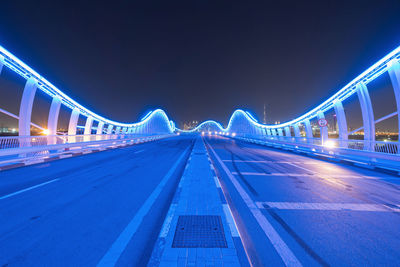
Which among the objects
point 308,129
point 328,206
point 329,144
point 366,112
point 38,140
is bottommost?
point 328,206

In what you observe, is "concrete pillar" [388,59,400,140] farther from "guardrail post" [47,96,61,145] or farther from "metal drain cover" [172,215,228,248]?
"guardrail post" [47,96,61,145]

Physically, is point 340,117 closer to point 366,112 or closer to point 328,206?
point 366,112

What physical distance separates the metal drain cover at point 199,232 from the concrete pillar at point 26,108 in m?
15.3

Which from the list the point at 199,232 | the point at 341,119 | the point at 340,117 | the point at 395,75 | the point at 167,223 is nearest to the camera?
the point at 199,232

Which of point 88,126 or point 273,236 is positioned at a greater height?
point 88,126

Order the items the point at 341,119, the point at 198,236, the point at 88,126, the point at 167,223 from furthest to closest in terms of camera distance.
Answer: the point at 88,126 < the point at 341,119 < the point at 167,223 < the point at 198,236

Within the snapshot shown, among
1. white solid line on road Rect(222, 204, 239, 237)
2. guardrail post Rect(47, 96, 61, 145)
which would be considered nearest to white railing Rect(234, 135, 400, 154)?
white solid line on road Rect(222, 204, 239, 237)

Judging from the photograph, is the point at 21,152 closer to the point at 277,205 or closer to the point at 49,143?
the point at 49,143

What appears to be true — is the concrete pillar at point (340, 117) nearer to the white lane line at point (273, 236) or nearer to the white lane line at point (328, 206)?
the white lane line at point (328, 206)

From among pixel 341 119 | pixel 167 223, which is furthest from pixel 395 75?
pixel 167 223

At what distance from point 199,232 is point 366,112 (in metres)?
16.4

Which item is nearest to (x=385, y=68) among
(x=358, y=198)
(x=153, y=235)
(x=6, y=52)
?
(x=358, y=198)

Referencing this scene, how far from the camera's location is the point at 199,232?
10.5 ft

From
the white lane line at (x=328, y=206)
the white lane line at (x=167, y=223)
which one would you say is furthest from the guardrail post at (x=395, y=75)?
the white lane line at (x=167, y=223)
